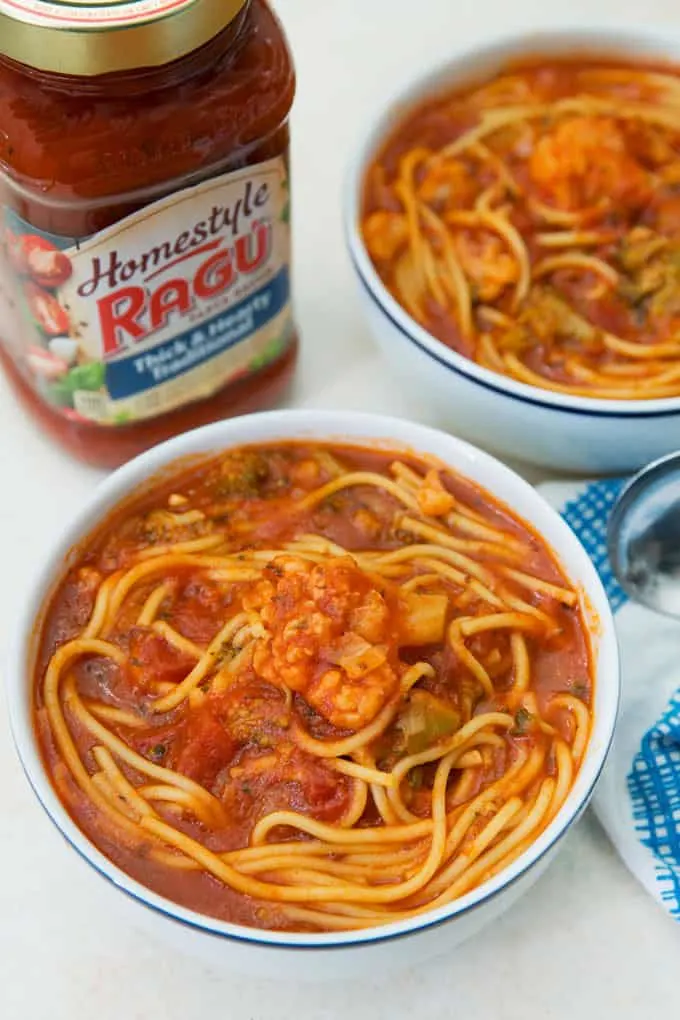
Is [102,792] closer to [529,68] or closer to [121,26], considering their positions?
[121,26]

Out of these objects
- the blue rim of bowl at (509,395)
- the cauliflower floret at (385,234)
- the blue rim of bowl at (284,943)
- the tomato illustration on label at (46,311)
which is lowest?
the blue rim of bowl at (284,943)

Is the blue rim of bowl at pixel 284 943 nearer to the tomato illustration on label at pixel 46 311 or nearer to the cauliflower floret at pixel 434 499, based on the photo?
the cauliflower floret at pixel 434 499

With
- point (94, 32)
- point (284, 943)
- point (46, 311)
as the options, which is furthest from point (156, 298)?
point (284, 943)

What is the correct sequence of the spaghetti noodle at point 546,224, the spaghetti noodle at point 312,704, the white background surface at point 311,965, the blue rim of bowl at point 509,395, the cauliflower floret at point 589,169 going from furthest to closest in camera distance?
1. the cauliflower floret at point 589,169
2. the spaghetti noodle at point 546,224
3. the blue rim of bowl at point 509,395
4. the white background surface at point 311,965
5. the spaghetti noodle at point 312,704

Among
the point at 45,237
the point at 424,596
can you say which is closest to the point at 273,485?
the point at 424,596

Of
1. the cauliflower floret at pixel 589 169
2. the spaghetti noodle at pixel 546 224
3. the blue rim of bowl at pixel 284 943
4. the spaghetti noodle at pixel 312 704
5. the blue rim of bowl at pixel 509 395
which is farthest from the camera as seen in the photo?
the cauliflower floret at pixel 589 169

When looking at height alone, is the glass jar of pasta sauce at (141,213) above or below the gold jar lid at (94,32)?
below

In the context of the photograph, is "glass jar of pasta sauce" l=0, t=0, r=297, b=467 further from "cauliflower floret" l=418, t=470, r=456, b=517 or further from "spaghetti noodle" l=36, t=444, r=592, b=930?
"cauliflower floret" l=418, t=470, r=456, b=517

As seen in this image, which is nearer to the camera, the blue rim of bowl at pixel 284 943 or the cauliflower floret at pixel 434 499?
the blue rim of bowl at pixel 284 943

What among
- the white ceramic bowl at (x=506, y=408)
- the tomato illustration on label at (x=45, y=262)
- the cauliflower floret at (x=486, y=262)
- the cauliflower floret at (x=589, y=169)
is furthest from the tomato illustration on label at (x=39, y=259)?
the cauliflower floret at (x=589, y=169)
